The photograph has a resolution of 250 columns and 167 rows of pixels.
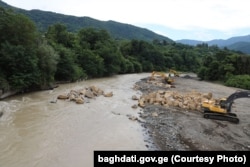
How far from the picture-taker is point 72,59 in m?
53.2

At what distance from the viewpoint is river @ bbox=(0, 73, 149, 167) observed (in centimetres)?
1648

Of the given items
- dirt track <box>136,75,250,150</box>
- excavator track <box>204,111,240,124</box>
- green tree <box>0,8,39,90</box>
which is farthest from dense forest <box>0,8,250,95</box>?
excavator track <box>204,111,240,124</box>

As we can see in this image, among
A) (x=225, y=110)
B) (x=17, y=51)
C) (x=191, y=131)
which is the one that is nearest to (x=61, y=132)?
(x=191, y=131)

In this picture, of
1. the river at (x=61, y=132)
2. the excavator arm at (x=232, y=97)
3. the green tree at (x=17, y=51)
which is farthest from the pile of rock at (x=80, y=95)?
the excavator arm at (x=232, y=97)

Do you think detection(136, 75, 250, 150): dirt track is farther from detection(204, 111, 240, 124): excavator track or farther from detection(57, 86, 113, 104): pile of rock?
detection(57, 86, 113, 104): pile of rock

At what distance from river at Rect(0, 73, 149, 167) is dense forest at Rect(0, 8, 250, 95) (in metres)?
4.86

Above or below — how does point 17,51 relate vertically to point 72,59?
above

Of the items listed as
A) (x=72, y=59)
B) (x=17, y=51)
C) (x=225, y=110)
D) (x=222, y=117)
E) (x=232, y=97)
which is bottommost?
(x=222, y=117)

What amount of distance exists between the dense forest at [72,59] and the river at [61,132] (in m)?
4.86

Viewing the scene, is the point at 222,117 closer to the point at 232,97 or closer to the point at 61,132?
the point at 232,97

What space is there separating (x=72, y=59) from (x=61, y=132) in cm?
3338

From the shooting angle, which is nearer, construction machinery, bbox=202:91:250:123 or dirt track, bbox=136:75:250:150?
dirt track, bbox=136:75:250:150

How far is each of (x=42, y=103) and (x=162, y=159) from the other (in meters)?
19.8

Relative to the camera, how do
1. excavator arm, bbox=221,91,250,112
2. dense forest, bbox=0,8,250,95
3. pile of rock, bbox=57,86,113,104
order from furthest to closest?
dense forest, bbox=0,8,250,95, pile of rock, bbox=57,86,113,104, excavator arm, bbox=221,91,250,112
